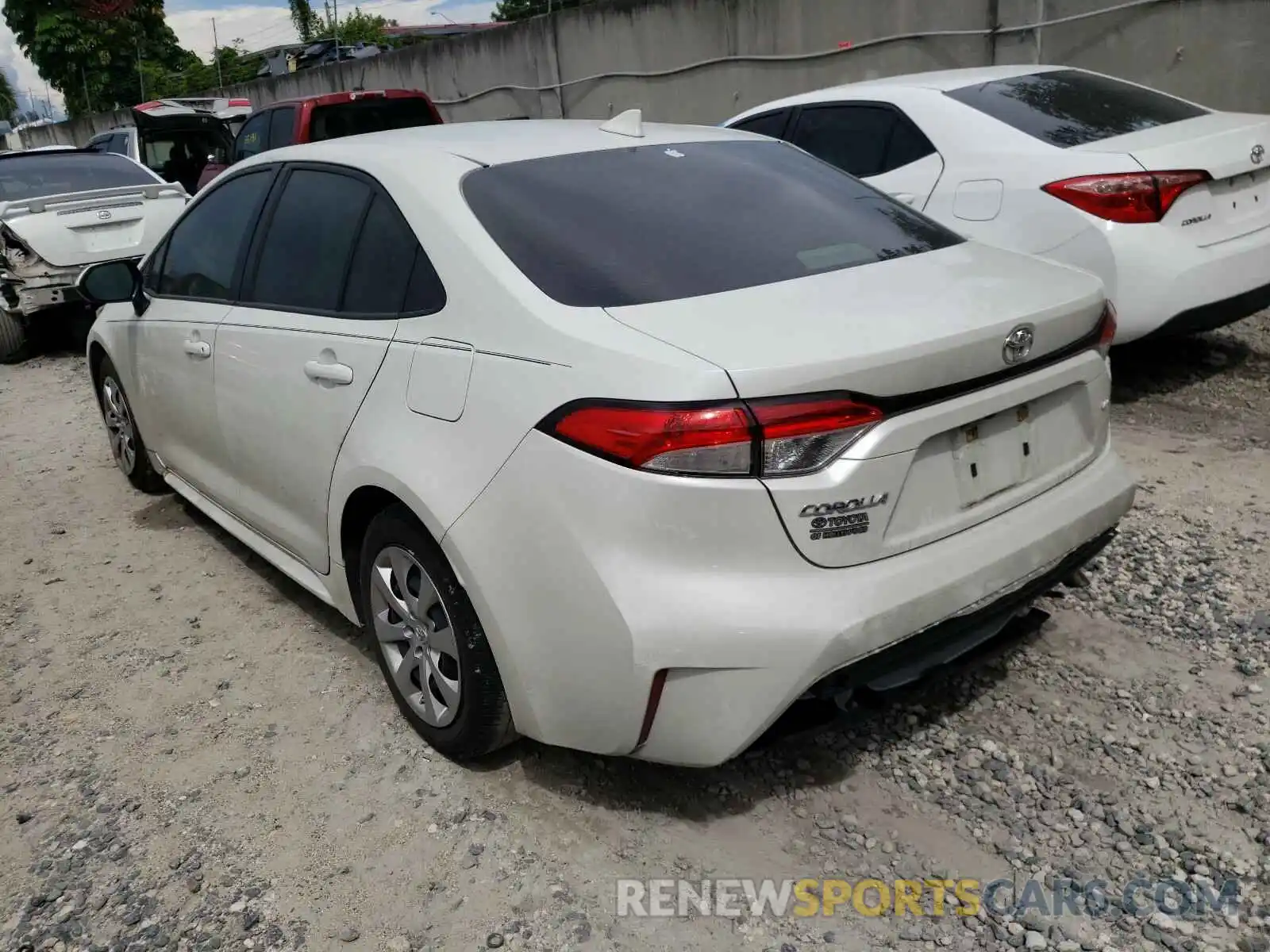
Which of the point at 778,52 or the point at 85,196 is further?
the point at 778,52

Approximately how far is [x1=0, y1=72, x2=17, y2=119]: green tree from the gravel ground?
3467 inches

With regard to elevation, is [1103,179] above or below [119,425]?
above

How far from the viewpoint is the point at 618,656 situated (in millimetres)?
2158

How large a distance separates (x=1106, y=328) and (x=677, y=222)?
3.77ft

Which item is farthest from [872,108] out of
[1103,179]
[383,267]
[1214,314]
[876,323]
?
[876,323]

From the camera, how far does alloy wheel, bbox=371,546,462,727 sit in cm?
267

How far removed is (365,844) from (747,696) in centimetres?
108

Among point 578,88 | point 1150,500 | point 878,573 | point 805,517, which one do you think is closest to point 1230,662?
point 1150,500

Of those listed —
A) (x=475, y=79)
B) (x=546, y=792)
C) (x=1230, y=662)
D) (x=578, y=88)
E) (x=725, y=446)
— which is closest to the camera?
(x=725, y=446)

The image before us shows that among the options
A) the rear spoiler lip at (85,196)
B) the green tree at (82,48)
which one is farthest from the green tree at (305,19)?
the rear spoiler lip at (85,196)

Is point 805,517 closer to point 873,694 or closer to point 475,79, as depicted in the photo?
point 873,694

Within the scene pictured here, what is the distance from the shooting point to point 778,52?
11.4m

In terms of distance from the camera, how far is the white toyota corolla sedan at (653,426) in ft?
6.86

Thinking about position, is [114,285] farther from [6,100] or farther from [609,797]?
[6,100]
